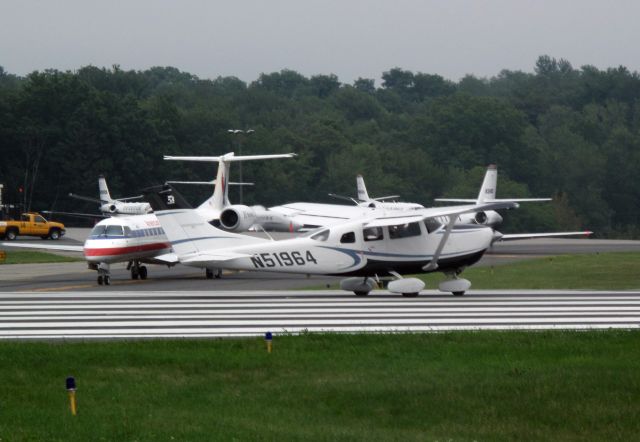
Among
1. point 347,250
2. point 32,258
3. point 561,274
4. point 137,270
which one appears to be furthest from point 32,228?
point 347,250

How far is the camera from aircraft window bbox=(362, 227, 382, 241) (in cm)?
2772

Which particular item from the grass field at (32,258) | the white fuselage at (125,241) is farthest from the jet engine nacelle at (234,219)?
the grass field at (32,258)

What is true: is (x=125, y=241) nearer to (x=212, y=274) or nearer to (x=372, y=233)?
(x=212, y=274)

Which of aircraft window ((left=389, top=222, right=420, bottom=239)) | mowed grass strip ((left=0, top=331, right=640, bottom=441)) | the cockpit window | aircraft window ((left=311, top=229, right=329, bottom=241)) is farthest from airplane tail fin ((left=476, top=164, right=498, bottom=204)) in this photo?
mowed grass strip ((left=0, top=331, right=640, bottom=441))

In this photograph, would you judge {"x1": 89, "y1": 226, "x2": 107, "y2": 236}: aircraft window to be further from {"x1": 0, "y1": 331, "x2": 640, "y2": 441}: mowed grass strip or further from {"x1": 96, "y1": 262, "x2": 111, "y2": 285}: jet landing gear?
{"x1": 0, "y1": 331, "x2": 640, "y2": 441}: mowed grass strip

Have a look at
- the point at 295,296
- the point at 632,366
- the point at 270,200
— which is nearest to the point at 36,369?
the point at 632,366

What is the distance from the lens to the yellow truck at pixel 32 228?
77062 millimetres

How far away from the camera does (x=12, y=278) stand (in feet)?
134

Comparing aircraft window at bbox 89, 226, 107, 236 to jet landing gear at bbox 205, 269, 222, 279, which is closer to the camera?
aircraft window at bbox 89, 226, 107, 236

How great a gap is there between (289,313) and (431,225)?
6364 mm

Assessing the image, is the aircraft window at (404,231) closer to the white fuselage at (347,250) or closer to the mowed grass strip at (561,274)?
the white fuselage at (347,250)

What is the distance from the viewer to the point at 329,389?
13.3 meters

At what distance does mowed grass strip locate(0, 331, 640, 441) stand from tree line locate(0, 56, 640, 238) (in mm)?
81041

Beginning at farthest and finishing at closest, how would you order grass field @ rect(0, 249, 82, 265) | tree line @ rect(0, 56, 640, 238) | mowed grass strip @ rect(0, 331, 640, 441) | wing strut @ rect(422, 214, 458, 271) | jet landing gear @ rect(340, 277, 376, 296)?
tree line @ rect(0, 56, 640, 238) → grass field @ rect(0, 249, 82, 265) → jet landing gear @ rect(340, 277, 376, 296) → wing strut @ rect(422, 214, 458, 271) → mowed grass strip @ rect(0, 331, 640, 441)
